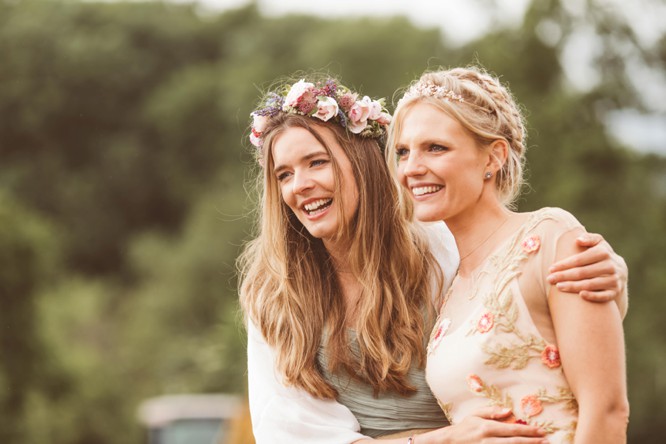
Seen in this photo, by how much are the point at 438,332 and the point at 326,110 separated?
4.04ft

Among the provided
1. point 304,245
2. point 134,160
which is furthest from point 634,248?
point 134,160

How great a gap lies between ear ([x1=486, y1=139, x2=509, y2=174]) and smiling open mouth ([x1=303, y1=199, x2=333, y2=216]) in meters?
0.86

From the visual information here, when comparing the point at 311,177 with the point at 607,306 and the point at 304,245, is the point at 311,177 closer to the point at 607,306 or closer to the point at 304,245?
the point at 304,245

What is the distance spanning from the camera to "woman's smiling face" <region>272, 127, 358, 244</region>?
5.03 meters

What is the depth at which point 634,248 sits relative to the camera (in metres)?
19.4

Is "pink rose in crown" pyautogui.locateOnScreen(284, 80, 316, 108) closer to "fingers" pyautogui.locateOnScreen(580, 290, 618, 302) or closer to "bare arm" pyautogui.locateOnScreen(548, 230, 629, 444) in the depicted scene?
"bare arm" pyautogui.locateOnScreen(548, 230, 629, 444)

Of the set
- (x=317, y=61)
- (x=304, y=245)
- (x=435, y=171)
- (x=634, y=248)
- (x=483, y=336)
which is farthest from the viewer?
(x=317, y=61)

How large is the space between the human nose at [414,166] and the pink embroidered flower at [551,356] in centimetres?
89

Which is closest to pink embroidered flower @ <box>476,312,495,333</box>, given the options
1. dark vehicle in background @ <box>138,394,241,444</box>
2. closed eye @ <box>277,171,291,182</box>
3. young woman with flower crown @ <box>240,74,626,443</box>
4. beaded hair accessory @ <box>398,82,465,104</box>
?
young woman with flower crown @ <box>240,74,626,443</box>

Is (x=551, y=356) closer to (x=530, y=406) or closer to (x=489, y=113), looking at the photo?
(x=530, y=406)

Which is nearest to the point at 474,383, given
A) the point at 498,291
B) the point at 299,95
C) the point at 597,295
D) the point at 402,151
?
the point at 498,291

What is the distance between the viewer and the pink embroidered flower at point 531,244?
13.6ft

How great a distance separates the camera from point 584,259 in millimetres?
3967

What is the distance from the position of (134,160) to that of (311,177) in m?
53.2
